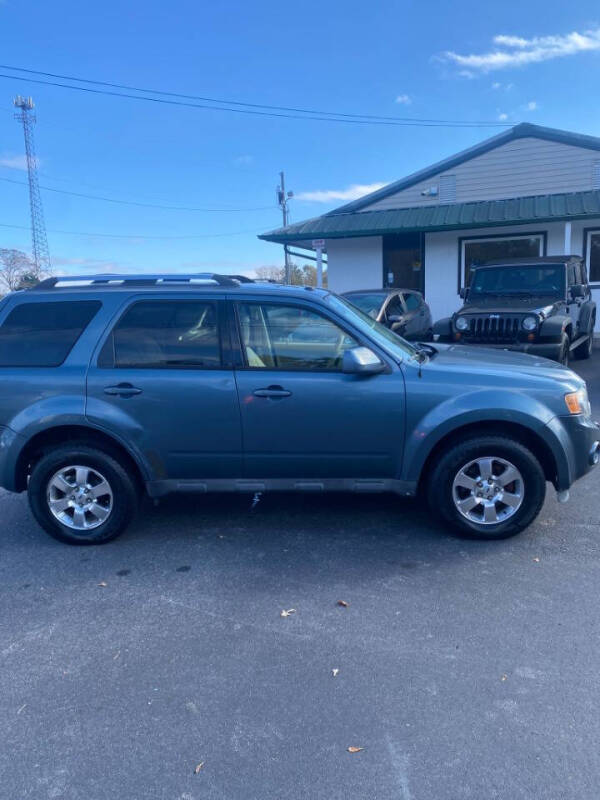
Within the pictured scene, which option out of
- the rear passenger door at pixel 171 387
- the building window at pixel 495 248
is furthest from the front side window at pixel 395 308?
the rear passenger door at pixel 171 387

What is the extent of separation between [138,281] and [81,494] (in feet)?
5.24

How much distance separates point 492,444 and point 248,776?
8.45ft

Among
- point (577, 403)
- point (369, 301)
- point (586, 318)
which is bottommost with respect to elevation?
point (577, 403)

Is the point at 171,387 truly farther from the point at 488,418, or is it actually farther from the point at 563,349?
the point at 563,349

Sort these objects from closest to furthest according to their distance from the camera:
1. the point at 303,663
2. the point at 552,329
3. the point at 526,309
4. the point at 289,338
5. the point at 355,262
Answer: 1. the point at 303,663
2. the point at 289,338
3. the point at 552,329
4. the point at 526,309
5. the point at 355,262

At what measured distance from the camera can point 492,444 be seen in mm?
4039

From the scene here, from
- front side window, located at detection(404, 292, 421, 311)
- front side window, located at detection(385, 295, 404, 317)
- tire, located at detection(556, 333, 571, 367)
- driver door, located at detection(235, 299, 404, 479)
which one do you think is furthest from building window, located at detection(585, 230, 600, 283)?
driver door, located at detection(235, 299, 404, 479)

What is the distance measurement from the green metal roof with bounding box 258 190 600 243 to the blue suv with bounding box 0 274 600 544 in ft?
38.1

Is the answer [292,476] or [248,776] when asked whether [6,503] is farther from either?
[248,776]

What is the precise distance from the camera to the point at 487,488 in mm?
4113

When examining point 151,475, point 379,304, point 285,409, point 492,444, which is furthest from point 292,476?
point 379,304

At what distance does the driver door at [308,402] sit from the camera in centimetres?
405

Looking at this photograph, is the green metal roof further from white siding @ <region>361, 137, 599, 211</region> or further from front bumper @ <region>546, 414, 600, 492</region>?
front bumper @ <region>546, 414, 600, 492</region>

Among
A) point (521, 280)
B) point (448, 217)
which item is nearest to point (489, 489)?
point (521, 280)
